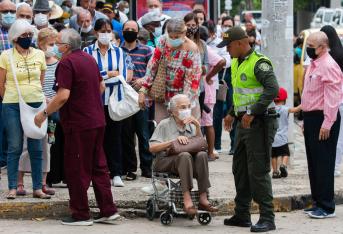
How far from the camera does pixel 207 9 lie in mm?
19750

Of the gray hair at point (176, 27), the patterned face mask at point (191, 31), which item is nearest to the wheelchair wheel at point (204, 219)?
the gray hair at point (176, 27)

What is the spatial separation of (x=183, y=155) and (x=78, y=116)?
1.10 m

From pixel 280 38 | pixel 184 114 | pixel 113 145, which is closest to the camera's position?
pixel 184 114

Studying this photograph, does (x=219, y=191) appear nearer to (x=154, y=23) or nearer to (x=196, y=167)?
(x=196, y=167)

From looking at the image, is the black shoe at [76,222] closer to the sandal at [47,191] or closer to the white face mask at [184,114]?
the sandal at [47,191]

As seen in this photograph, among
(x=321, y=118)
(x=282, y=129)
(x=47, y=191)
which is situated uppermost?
(x=321, y=118)

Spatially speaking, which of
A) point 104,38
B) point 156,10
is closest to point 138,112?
point 104,38

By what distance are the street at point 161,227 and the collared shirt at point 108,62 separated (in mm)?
1794

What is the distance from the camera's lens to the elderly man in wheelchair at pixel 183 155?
9.70 meters

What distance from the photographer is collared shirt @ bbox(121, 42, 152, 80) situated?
39.5 ft

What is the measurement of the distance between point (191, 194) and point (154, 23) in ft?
14.9

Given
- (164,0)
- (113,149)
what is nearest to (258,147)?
(113,149)

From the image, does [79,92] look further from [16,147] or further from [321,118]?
[321,118]

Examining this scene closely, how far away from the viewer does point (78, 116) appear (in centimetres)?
947
